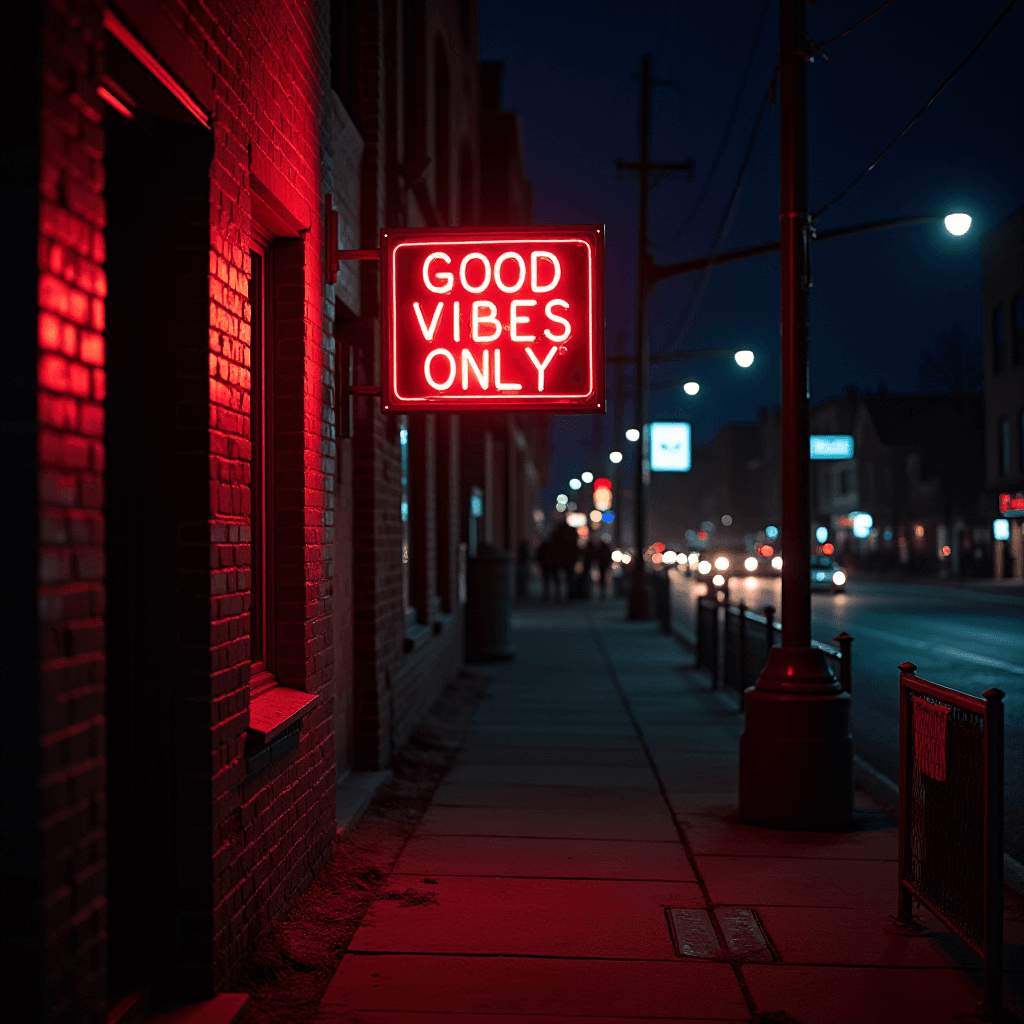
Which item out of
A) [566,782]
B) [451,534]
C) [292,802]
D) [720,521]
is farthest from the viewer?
[720,521]

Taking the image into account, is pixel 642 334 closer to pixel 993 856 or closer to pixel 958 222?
pixel 958 222

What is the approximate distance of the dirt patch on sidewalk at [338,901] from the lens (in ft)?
13.9

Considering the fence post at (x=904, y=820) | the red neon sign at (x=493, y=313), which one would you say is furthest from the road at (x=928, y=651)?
the red neon sign at (x=493, y=313)

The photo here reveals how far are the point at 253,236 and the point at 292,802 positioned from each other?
2675 millimetres

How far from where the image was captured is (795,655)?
702 cm

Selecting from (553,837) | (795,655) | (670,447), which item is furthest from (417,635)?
(670,447)

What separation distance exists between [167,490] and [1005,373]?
44306 mm

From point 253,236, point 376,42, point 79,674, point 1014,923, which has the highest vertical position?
point 376,42

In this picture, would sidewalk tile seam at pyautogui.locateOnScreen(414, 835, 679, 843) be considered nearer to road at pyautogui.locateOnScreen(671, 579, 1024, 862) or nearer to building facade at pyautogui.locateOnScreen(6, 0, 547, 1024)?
building facade at pyautogui.locateOnScreen(6, 0, 547, 1024)

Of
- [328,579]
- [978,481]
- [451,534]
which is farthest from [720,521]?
[328,579]

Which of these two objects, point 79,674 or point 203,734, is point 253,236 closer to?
point 203,734

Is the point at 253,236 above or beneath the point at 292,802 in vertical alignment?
above

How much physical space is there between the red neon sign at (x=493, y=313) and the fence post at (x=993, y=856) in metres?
2.64

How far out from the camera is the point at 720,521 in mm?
118625
